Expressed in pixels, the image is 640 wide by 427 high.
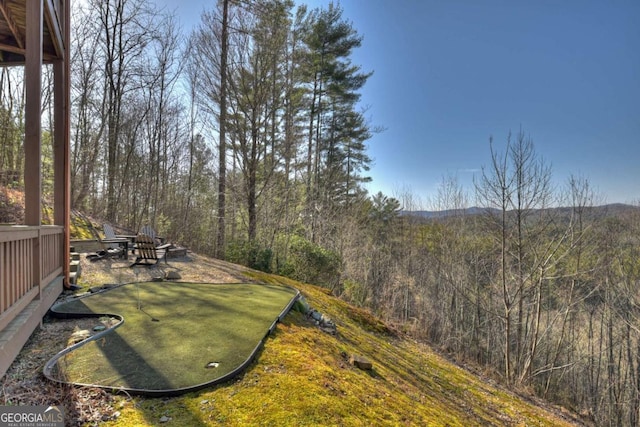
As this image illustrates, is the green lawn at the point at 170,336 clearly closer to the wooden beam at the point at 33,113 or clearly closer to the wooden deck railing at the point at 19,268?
the wooden deck railing at the point at 19,268

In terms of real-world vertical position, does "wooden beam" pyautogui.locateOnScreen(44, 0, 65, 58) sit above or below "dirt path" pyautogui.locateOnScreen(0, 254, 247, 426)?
above

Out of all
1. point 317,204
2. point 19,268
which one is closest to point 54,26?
point 19,268

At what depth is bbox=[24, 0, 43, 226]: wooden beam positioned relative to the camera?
8.49 ft

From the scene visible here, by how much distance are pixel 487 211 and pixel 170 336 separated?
9208mm

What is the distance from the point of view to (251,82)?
10.0 metres

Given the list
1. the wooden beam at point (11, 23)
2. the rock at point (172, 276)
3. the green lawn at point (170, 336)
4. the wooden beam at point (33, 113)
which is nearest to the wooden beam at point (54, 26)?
the wooden beam at point (11, 23)

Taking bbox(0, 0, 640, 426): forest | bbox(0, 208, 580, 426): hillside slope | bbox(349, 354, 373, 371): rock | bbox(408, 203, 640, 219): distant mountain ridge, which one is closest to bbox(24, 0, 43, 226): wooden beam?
bbox(0, 208, 580, 426): hillside slope

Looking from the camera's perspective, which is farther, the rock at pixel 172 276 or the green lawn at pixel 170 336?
the rock at pixel 172 276

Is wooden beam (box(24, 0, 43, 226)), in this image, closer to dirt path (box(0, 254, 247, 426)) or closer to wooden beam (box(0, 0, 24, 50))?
dirt path (box(0, 254, 247, 426))

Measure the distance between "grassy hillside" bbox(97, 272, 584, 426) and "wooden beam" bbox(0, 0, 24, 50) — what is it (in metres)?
4.97

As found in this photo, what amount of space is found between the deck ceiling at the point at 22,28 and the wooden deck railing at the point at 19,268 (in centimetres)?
250

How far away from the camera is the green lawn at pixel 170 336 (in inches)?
83.8

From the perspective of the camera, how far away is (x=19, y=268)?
229cm

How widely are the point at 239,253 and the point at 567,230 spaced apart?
30.9 feet
